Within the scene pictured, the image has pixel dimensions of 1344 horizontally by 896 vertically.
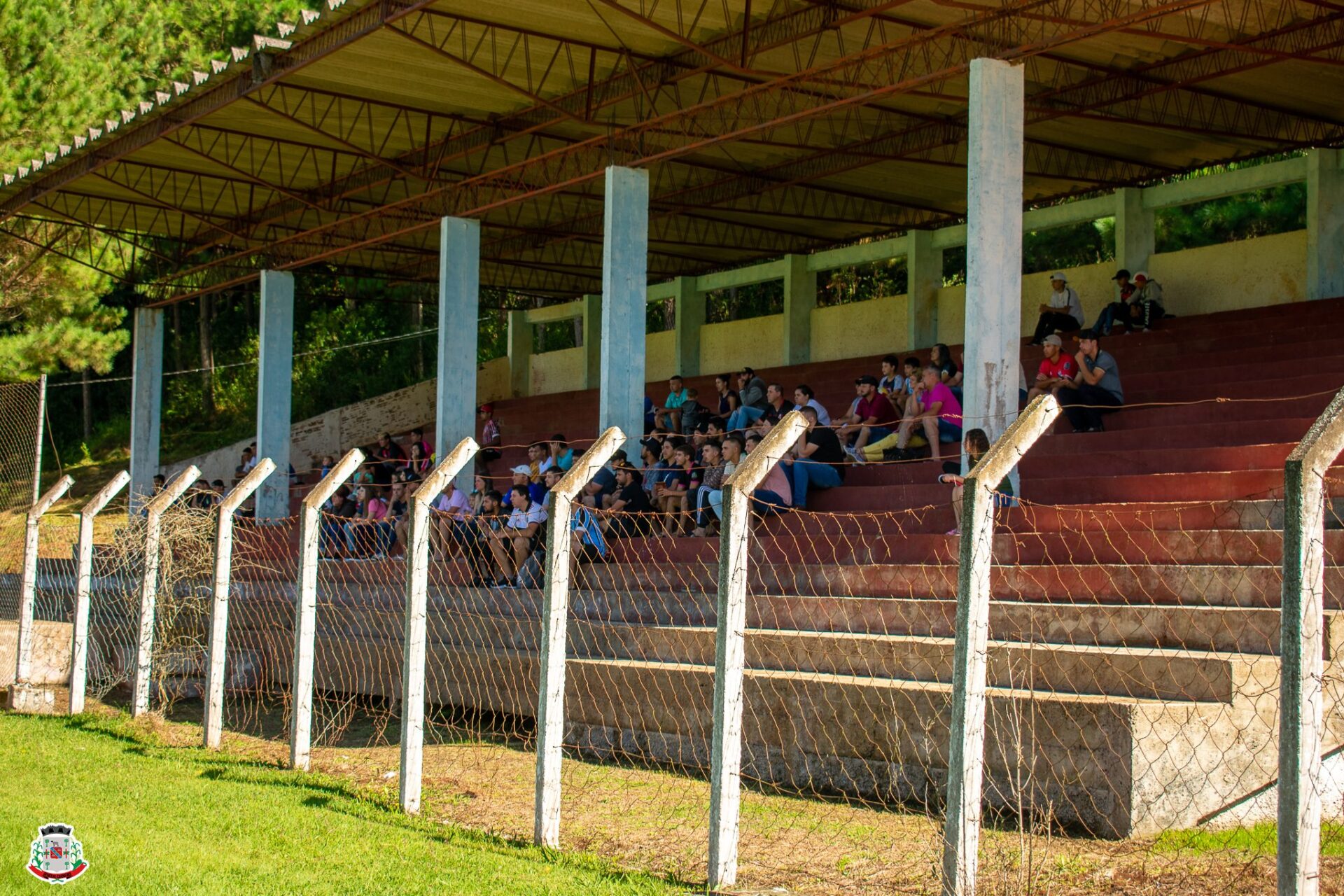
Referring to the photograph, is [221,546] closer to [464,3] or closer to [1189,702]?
[1189,702]

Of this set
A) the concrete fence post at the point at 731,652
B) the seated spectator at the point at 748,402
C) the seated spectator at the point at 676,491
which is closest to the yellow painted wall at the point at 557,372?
the seated spectator at the point at 748,402

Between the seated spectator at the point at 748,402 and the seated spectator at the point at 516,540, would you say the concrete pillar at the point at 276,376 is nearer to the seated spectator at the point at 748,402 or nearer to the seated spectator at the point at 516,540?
the seated spectator at the point at 748,402

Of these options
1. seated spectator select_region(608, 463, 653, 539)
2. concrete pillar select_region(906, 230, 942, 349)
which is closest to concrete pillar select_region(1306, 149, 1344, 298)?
concrete pillar select_region(906, 230, 942, 349)

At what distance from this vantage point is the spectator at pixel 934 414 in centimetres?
1291

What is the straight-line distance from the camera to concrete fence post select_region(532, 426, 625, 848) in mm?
6633

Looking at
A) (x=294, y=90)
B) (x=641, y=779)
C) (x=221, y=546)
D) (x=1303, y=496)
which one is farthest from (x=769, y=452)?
(x=294, y=90)

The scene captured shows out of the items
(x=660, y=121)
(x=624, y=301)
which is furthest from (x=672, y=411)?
(x=660, y=121)

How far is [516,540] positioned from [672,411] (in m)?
6.41

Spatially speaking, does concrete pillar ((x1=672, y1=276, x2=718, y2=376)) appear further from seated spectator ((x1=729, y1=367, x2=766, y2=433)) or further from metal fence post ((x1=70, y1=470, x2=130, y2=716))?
metal fence post ((x1=70, y1=470, x2=130, y2=716))

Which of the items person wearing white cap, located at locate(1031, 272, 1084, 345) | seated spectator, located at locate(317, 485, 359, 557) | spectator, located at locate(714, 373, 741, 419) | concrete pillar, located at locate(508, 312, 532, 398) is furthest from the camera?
concrete pillar, located at locate(508, 312, 532, 398)

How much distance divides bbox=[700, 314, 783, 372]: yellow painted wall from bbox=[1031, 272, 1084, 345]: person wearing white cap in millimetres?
8023

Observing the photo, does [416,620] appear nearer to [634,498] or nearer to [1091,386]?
[634,498]

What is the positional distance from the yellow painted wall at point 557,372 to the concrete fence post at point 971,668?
928 inches

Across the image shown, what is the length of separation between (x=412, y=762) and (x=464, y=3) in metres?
9.21
